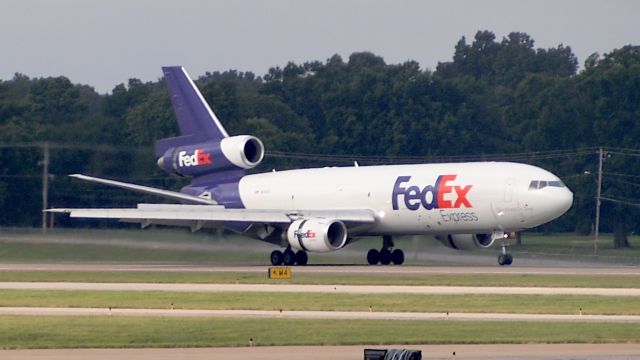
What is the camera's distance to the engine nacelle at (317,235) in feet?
176

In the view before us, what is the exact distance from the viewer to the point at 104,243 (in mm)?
58438

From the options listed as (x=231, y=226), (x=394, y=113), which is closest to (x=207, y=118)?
(x=231, y=226)

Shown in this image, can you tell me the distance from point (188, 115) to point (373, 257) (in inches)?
437

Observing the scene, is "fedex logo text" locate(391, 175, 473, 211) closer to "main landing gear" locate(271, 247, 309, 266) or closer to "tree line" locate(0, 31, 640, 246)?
"main landing gear" locate(271, 247, 309, 266)

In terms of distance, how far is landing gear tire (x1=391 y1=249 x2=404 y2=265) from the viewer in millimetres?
56906

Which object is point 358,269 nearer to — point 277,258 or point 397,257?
point 277,258

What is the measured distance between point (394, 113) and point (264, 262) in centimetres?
4794

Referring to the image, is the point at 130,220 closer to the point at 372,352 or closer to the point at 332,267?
the point at 332,267

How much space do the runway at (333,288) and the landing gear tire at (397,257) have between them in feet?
53.6

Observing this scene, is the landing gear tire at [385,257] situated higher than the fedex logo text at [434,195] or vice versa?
the fedex logo text at [434,195]

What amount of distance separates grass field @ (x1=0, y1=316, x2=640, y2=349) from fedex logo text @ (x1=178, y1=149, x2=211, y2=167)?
3189cm

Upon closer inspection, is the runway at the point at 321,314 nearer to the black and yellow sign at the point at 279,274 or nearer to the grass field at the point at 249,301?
the grass field at the point at 249,301

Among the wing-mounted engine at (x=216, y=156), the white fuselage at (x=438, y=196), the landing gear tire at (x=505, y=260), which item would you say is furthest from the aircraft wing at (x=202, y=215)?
A: the landing gear tire at (x=505, y=260)

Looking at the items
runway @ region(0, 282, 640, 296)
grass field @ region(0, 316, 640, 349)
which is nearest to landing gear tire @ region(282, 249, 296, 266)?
runway @ region(0, 282, 640, 296)
